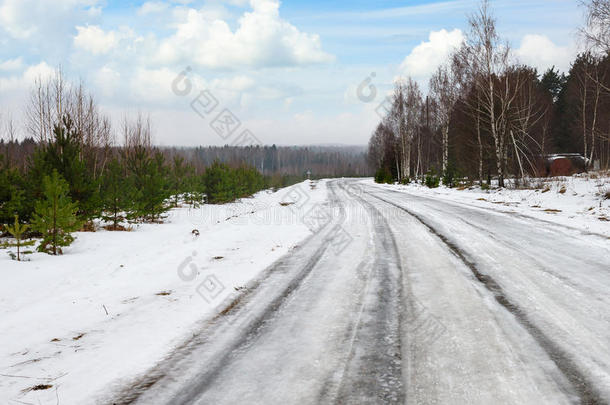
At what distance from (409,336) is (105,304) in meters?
3.66

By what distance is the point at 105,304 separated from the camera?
183 inches

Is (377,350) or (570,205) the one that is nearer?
(377,350)

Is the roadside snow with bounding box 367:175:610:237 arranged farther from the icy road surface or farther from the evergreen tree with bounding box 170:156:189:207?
the evergreen tree with bounding box 170:156:189:207

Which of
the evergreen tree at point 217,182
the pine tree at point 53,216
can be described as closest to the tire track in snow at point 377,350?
the pine tree at point 53,216

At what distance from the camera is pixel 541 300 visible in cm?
417

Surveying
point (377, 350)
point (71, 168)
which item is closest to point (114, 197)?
point (71, 168)

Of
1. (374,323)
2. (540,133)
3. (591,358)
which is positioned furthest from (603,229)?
(540,133)

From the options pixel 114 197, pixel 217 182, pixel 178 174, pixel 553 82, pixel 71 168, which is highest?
pixel 553 82

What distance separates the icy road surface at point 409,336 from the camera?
2.55 meters

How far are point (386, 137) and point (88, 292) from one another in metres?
56.8

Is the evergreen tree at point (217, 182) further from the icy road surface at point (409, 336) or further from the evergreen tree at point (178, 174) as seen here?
the icy road surface at point (409, 336)

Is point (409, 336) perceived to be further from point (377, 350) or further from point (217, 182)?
point (217, 182)

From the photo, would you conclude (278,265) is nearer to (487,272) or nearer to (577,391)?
(487,272)

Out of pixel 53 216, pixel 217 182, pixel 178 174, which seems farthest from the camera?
pixel 217 182
